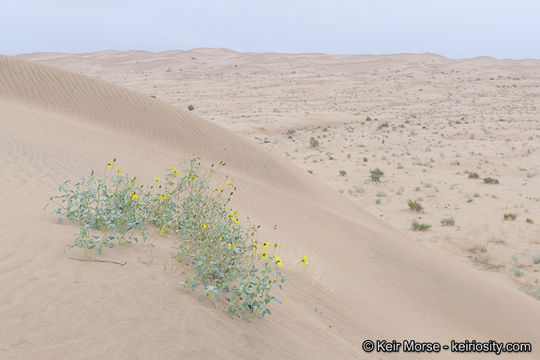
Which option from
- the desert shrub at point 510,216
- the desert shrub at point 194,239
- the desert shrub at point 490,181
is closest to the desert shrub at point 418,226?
the desert shrub at point 510,216

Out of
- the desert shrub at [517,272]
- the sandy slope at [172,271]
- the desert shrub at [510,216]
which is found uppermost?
the sandy slope at [172,271]

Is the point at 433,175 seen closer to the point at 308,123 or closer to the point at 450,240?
the point at 450,240

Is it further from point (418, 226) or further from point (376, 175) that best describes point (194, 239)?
point (376, 175)

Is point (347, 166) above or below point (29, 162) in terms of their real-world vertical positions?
below

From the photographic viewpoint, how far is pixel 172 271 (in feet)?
10.7

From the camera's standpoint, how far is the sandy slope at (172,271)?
2438 mm

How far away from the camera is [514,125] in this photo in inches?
1110

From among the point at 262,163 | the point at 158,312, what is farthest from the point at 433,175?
the point at 158,312

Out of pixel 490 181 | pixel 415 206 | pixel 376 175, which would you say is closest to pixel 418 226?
pixel 415 206

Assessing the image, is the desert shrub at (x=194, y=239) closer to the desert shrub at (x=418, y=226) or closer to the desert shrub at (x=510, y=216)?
the desert shrub at (x=418, y=226)

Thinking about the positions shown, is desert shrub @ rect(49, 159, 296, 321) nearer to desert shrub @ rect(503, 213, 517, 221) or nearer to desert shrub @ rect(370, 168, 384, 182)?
desert shrub @ rect(503, 213, 517, 221)

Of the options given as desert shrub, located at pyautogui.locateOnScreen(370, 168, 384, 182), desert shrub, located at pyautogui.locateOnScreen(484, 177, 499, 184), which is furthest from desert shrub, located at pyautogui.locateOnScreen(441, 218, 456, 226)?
desert shrub, located at pyautogui.locateOnScreen(484, 177, 499, 184)

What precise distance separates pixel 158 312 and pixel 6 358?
835mm

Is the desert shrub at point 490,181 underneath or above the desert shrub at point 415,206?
above
